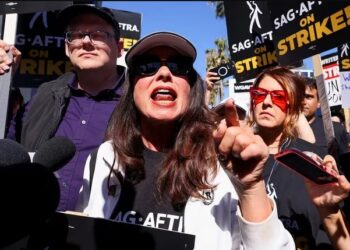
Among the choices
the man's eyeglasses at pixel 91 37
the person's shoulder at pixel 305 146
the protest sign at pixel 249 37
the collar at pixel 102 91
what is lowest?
the person's shoulder at pixel 305 146

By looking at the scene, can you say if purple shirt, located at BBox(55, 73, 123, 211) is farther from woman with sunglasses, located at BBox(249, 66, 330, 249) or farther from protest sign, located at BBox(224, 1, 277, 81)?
protest sign, located at BBox(224, 1, 277, 81)

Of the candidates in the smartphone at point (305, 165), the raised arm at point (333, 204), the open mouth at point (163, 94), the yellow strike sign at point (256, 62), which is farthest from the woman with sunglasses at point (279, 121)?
the yellow strike sign at point (256, 62)

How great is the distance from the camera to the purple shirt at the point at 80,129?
2205 millimetres

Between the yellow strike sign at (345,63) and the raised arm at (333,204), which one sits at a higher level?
the yellow strike sign at (345,63)

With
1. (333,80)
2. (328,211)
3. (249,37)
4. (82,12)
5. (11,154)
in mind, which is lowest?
(328,211)

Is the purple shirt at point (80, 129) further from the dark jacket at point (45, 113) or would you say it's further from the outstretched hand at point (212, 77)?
the outstretched hand at point (212, 77)

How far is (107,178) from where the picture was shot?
1768mm

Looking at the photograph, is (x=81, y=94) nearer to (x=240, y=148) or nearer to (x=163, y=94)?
(x=163, y=94)

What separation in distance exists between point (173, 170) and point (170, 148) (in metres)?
0.20

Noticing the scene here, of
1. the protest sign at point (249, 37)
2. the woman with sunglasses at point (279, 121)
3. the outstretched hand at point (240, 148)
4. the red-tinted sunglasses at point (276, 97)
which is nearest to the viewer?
the outstretched hand at point (240, 148)

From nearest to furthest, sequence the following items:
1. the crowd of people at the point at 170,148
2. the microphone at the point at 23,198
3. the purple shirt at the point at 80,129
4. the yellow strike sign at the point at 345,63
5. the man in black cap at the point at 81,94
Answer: the microphone at the point at 23,198, the crowd of people at the point at 170,148, the purple shirt at the point at 80,129, the man in black cap at the point at 81,94, the yellow strike sign at the point at 345,63

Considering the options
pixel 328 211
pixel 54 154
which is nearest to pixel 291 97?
pixel 328 211

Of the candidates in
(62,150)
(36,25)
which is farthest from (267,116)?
(36,25)

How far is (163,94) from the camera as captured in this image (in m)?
1.83
